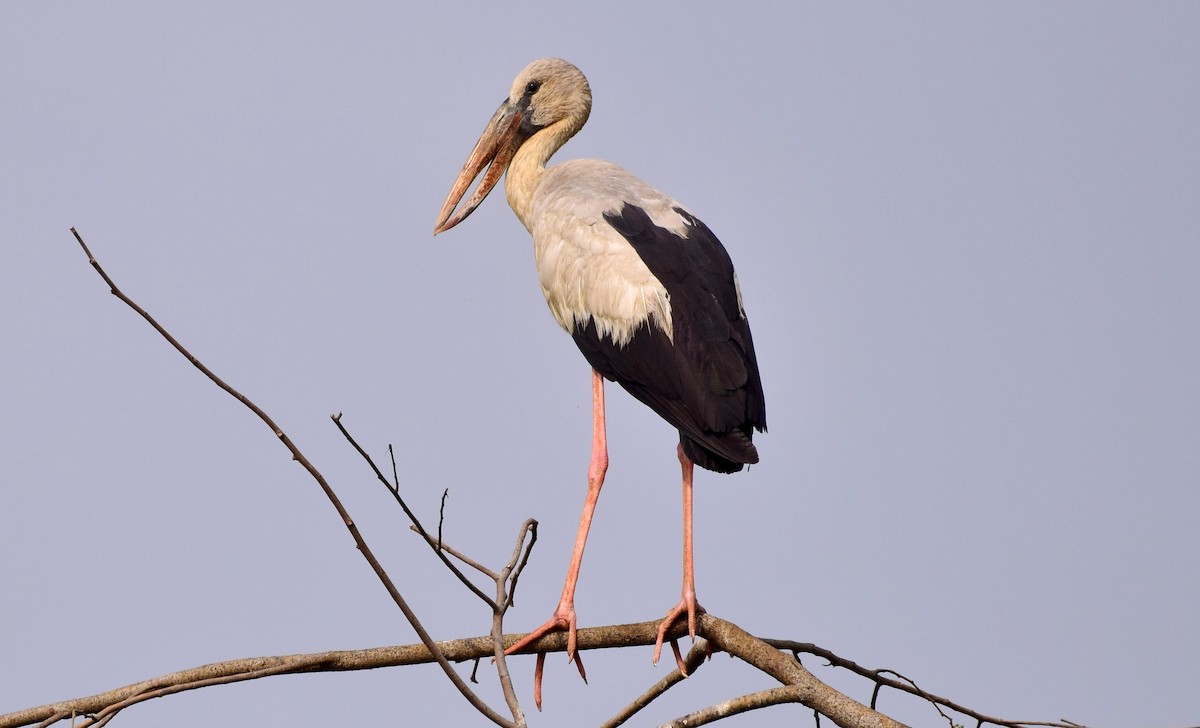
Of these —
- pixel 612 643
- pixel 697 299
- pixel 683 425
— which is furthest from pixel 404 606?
pixel 697 299

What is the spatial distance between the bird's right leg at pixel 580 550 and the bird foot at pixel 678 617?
371 millimetres

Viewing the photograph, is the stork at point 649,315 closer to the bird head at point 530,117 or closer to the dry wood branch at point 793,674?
the dry wood branch at point 793,674

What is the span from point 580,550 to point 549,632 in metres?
0.55

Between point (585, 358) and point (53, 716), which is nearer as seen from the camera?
point (53, 716)

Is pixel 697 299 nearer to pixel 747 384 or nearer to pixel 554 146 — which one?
pixel 747 384

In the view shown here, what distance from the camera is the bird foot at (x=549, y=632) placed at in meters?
5.70

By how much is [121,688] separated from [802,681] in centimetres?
226

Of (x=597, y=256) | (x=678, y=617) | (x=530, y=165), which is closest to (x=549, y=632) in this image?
(x=678, y=617)

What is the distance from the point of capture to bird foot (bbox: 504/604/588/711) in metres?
5.70

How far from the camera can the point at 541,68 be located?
8016 mm

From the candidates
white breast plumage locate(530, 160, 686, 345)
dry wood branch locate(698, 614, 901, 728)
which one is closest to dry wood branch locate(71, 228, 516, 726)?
dry wood branch locate(698, 614, 901, 728)

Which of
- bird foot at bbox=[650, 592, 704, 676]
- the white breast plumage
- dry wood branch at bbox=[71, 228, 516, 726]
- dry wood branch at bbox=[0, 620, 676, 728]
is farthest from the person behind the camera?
the white breast plumage

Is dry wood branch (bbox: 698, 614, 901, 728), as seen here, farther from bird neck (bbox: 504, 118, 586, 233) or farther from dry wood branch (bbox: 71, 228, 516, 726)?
bird neck (bbox: 504, 118, 586, 233)

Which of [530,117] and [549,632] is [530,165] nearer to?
[530,117]
